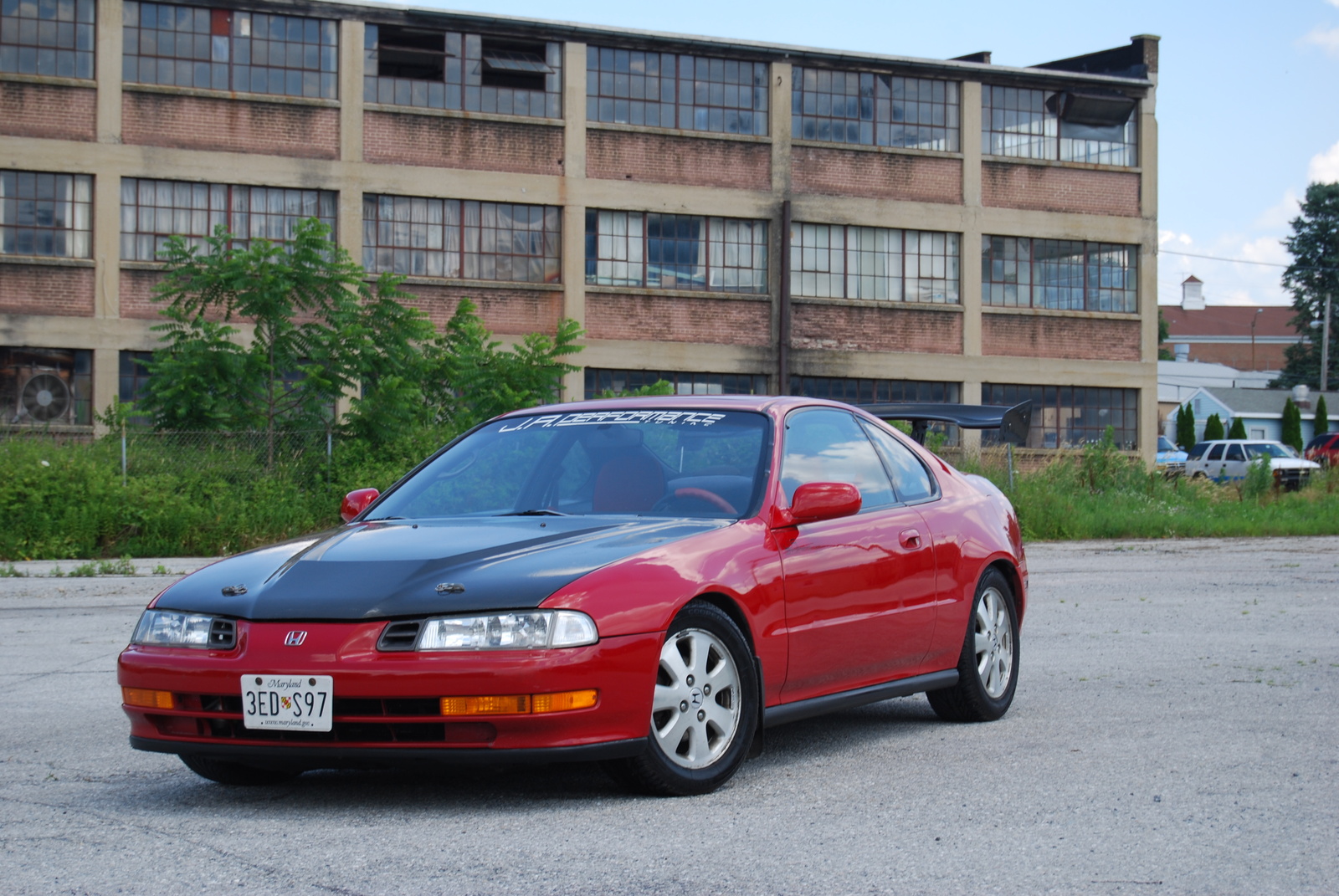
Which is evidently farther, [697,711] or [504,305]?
[504,305]

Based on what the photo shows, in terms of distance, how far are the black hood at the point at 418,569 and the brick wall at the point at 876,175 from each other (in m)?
29.5

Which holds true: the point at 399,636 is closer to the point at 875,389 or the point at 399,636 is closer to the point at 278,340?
the point at 278,340

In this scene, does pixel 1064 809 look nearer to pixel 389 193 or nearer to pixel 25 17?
pixel 389 193

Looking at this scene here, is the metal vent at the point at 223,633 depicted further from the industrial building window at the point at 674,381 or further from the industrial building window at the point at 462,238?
the industrial building window at the point at 674,381

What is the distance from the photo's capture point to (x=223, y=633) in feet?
17.1

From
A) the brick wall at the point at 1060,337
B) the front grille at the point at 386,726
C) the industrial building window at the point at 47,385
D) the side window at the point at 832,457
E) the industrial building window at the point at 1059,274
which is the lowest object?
the front grille at the point at 386,726

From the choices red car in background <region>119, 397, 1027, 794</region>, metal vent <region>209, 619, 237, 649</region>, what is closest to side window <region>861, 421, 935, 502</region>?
red car in background <region>119, 397, 1027, 794</region>

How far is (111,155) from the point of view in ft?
98.7

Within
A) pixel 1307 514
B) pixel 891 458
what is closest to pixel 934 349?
pixel 1307 514

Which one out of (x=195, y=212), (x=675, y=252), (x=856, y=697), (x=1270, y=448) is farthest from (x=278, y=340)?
(x=1270, y=448)

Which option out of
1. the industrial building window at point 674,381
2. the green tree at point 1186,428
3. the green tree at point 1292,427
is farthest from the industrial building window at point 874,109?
the green tree at point 1292,427

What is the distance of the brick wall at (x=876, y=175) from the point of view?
34656mm

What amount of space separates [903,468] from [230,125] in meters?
26.0

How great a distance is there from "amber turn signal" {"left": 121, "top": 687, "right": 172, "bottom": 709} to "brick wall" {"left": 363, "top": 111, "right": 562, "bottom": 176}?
27.0 meters
